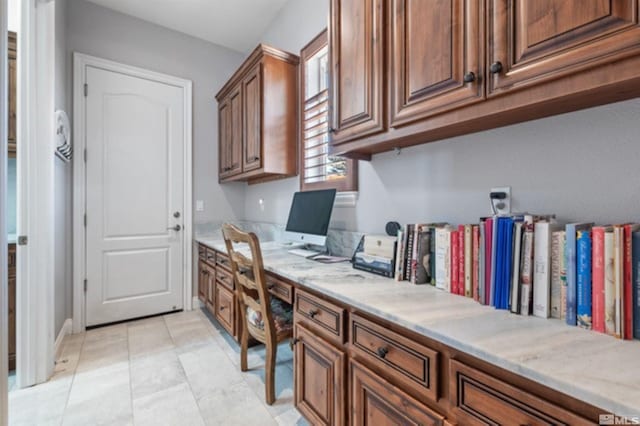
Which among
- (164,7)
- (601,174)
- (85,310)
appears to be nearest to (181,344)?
(85,310)

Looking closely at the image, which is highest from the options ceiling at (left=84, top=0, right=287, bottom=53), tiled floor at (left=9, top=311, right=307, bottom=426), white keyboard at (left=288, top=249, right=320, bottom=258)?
ceiling at (left=84, top=0, right=287, bottom=53)

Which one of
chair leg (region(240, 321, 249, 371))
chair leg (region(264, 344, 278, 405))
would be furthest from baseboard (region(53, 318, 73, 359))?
chair leg (region(264, 344, 278, 405))

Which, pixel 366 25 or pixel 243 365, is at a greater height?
pixel 366 25

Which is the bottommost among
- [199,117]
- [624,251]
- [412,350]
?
[412,350]

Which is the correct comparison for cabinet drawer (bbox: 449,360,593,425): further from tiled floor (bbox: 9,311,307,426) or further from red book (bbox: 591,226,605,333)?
tiled floor (bbox: 9,311,307,426)

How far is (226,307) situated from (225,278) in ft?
0.74

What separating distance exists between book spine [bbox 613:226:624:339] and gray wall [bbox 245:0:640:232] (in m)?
0.21

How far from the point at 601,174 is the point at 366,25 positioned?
1.04m

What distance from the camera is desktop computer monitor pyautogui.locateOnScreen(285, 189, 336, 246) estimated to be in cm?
193

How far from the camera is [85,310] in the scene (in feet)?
9.11

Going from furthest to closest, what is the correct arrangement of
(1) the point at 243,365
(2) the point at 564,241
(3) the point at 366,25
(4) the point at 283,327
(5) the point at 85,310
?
(5) the point at 85,310 → (1) the point at 243,365 → (4) the point at 283,327 → (3) the point at 366,25 → (2) the point at 564,241

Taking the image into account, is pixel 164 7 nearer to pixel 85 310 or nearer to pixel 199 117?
pixel 199 117

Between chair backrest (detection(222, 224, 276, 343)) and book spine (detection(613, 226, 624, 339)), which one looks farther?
chair backrest (detection(222, 224, 276, 343))

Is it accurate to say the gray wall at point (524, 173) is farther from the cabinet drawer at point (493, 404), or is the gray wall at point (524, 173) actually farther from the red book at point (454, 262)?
the cabinet drawer at point (493, 404)
